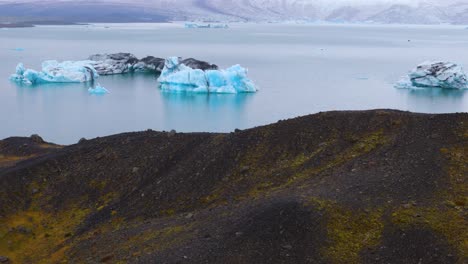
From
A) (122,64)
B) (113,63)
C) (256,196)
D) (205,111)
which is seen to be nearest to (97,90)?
(205,111)

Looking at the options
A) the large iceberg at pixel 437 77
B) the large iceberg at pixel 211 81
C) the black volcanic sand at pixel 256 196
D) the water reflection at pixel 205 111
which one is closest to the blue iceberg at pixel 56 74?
the water reflection at pixel 205 111

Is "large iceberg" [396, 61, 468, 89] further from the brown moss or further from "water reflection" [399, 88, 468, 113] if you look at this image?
the brown moss

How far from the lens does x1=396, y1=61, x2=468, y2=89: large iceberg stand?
54.2 m

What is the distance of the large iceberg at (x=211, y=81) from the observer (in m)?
51.9

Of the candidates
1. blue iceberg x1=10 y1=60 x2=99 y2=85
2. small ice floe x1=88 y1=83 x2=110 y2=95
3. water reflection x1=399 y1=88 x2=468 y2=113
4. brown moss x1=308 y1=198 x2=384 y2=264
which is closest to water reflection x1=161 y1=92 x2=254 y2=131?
small ice floe x1=88 y1=83 x2=110 y2=95

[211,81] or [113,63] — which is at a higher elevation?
[113,63]

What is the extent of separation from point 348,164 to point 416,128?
2.76 meters

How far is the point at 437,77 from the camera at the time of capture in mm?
54938

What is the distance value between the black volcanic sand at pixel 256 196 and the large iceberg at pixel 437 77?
4001 cm

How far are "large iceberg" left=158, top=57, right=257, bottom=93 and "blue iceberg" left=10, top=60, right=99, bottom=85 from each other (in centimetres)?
1275

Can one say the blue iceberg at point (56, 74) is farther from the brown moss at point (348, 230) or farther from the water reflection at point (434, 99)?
the brown moss at point (348, 230)

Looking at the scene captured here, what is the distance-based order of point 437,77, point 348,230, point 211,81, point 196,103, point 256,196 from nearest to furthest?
1. point 348,230
2. point 256,196
3. point 196,103
4. point 211,81
5. point 437,77

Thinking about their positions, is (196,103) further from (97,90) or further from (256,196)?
(256,196)

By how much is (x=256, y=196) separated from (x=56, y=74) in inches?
1967
